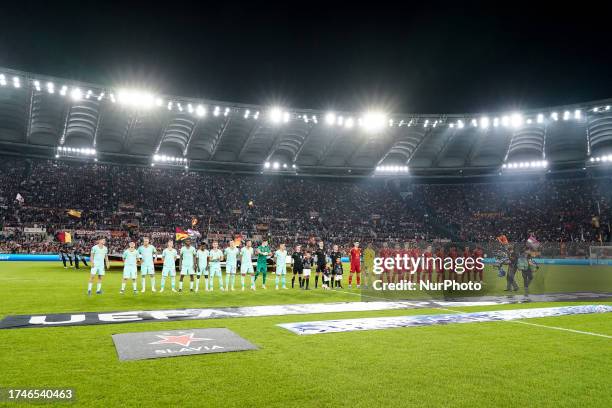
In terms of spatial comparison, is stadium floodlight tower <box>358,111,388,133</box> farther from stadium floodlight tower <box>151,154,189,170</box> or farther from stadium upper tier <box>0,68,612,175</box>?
stadium floodlight tower <box>151,154,189,170</box>

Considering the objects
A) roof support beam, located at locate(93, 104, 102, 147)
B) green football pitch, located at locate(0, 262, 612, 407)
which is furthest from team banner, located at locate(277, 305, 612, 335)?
roof support beam, located at locate(93, 104, 102, 147)

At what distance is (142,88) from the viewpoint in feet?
127

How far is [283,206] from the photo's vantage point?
5703 cm

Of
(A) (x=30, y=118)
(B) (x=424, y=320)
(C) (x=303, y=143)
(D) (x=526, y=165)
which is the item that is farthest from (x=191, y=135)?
(B) (x=424, y=320)

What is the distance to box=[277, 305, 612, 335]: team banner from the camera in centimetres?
954

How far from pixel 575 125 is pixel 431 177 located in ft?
65.0

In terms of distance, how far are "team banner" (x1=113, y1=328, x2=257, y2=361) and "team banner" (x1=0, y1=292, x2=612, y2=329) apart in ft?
5.89

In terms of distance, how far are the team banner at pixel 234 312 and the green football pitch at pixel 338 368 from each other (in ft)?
2.30

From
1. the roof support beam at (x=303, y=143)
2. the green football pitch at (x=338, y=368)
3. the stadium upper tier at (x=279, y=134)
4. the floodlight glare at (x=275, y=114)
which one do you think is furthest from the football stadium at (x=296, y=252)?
the roof support beam at (x=303, y=143)

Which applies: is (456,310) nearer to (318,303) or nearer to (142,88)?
(318,303)

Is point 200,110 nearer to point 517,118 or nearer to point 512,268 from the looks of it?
point 512,268

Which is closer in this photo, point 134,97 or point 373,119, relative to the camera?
point 134,97

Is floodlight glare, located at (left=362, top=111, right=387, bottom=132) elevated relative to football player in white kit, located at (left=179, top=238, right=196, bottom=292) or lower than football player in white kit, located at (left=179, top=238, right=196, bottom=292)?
elevated

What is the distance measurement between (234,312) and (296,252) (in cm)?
751
